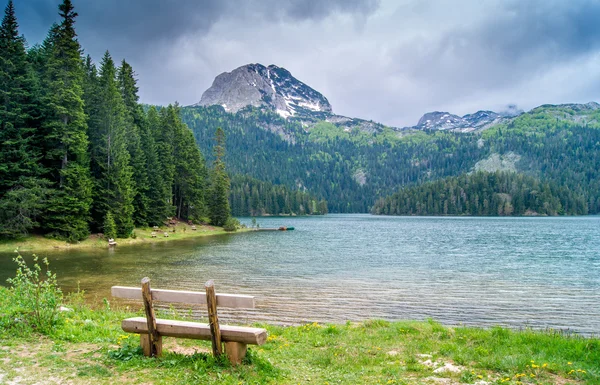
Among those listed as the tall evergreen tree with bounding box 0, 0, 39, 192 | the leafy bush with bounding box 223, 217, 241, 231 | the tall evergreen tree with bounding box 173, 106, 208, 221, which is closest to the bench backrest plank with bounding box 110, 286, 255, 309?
the tall evergreen tree with bounding box 0, 0, 39, 192

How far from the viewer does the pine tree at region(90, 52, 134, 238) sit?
48062 millimetres

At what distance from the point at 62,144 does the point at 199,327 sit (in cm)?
4284

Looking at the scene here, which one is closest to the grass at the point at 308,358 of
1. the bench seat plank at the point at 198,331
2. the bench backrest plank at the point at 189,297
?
the bench seat plank at the point at 198,331

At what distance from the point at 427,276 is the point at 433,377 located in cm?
2174

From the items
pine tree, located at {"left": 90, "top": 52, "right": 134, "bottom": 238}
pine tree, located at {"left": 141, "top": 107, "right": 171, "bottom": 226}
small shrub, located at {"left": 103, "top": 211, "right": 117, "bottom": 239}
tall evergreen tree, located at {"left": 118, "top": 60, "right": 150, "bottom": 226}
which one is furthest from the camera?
pine tree, located at {"left": 141, "top": 107, "right": 171, "bottom": 226}

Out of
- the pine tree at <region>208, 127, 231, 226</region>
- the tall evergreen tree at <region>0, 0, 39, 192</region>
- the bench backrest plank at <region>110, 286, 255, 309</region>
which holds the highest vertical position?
the tall evergreen tree at <region>0, 0, 39, 192</region>

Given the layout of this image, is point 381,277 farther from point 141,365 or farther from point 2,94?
point 2,94

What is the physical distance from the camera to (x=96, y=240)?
45188 millimetres

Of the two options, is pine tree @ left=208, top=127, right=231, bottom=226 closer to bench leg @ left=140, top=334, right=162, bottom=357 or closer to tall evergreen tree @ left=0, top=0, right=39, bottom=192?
tall evergreen tree @ left=0, top=0, right=39, bottom=192

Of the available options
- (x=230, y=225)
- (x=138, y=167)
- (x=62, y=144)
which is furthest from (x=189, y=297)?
(x=230, y=225)

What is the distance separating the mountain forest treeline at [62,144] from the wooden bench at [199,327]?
36015mm

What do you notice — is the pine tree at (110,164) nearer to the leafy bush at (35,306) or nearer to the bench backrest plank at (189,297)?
the leafy bush at (35,306)

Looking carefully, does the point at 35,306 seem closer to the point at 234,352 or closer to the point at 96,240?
the point at 234,352

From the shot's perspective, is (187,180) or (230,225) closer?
(187,180)
